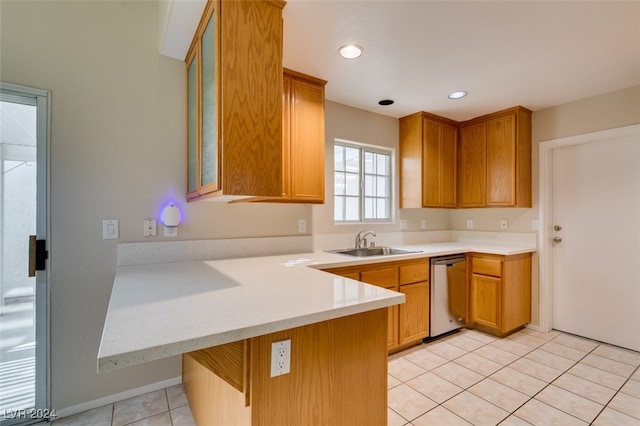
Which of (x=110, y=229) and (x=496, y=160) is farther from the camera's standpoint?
(x=496, y=160)

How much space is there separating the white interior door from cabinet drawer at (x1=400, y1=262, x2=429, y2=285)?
5.20ft

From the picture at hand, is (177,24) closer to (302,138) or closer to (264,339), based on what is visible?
(302,138)

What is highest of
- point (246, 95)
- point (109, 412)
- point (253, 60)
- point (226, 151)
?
point (253, 60)

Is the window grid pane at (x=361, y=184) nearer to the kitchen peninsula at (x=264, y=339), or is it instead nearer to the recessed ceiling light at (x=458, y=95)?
the recessed ceiling light at (x=458, y=95)

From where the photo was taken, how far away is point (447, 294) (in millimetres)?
2982

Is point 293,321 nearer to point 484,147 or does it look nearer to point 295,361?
point 295,361

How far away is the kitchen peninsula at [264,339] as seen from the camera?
35.1 inches

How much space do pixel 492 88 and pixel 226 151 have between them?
253 centimetres

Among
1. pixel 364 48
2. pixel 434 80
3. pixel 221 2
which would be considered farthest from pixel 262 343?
pixel 434 80

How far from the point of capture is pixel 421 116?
335cm

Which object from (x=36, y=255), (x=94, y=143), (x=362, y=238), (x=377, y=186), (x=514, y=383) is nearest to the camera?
(x=36, y=255)

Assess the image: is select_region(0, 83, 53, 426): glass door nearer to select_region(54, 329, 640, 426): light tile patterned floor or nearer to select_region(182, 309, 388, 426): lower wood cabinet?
select_region(54, 329, 640, 426): light tile patterned floor

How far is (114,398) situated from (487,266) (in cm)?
328

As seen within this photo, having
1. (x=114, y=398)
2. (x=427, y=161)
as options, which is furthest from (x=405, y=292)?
(x=114, y=398)
